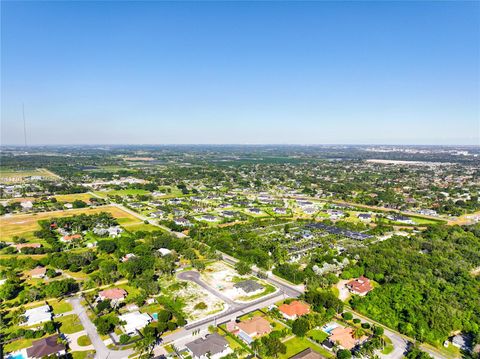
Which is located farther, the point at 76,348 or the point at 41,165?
the point at 41,165

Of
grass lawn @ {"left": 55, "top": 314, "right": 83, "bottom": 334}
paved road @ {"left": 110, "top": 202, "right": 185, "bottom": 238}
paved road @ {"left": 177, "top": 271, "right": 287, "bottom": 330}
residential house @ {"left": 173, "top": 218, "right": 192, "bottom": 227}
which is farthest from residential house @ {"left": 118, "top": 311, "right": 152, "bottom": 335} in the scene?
residential house @ {"left": 173, "top": 218, "right": 192, "bottom": 227}

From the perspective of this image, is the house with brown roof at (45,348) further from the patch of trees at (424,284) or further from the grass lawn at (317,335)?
the patch of trees at (424,284)

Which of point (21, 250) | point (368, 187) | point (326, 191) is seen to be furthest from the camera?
point (368, 187)

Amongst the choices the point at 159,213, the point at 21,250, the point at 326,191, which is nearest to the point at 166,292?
the point at 21,250

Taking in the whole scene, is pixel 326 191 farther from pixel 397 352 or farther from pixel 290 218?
pixel 397 352

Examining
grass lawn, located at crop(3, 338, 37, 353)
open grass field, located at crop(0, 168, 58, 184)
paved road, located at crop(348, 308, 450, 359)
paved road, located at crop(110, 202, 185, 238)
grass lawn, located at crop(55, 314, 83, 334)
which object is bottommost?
paved road, located at crop(348, 308, 450, 359)

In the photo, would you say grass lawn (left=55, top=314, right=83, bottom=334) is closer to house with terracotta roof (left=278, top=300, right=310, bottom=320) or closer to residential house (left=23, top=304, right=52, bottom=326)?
residential house (left=23, top=304, right=52, bottom=326)
